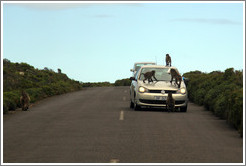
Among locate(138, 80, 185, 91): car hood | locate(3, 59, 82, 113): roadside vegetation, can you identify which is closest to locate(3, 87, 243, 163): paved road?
locate(138, 80, 185, 91): car hood

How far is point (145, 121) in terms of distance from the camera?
17203 millimetres

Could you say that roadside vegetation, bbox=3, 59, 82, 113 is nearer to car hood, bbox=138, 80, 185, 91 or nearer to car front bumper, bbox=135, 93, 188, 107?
car front bumper, bbox=135, 93, 188, 107

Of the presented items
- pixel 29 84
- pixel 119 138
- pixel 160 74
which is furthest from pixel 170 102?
pixel 29 84

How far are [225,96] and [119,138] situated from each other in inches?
318

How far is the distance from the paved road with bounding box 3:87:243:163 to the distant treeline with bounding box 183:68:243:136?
1.41 feet

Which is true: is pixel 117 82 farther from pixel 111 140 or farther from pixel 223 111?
pixel 111 140

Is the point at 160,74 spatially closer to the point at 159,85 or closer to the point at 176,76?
the point at 176,76

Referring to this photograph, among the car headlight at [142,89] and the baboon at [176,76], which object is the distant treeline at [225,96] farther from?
the car headlight at [142,89]

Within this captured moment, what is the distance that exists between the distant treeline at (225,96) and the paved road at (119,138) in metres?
0.43

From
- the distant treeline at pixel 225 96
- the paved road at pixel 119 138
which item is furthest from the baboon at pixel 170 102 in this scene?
the distant treeline at pixel 225 96

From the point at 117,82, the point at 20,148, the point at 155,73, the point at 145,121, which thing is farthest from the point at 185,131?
the point at 117,82

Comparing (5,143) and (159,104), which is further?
(159,104)

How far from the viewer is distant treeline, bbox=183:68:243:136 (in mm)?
15817

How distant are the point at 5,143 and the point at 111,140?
2740mm
